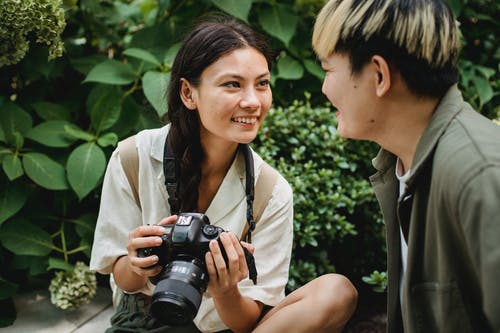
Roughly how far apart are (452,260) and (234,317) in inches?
34.7

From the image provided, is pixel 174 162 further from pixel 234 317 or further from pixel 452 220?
pixel 452 220

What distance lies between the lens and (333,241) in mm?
3117

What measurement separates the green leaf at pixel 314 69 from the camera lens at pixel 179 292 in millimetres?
1836

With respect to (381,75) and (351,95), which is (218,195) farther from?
(381,75)

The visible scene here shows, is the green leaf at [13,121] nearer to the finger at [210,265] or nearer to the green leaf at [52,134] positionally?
the green leaf at [52,134]

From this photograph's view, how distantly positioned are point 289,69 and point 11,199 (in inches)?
63.4

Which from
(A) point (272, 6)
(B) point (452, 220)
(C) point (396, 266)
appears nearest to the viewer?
(B) point (452, 220)

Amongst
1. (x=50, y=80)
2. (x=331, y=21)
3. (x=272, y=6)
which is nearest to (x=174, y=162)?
(x=331, y=21)

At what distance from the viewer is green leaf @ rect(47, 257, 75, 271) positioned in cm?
280

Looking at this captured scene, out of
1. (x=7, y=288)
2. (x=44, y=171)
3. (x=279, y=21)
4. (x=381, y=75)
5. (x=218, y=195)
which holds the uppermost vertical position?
(x=381, y=75)

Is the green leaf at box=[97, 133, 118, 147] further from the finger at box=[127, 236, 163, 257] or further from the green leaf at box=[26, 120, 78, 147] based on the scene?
the finger at box=[127, 236, 163, 257]

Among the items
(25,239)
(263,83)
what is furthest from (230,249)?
(25,239)

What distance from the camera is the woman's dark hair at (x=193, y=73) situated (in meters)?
2.18

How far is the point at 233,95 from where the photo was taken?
2.14 metres
